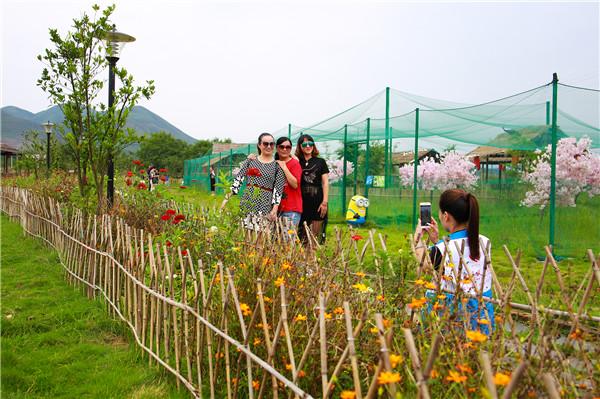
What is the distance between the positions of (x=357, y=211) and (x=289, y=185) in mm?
5463

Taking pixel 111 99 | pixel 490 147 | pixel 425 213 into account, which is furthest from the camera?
pixel 490 147

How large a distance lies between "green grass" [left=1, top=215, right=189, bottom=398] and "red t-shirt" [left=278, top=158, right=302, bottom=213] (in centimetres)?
158

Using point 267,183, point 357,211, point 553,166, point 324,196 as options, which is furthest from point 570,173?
point 357,211

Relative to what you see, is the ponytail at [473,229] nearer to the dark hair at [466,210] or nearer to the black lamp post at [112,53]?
the dark hair at [466,210]

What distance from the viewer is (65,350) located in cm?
337

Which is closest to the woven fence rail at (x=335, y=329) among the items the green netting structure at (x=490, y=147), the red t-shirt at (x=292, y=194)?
the red t-shirt at (x=292, y=194)

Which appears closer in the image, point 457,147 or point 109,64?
point 109,64

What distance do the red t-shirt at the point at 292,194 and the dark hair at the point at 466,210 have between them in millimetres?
1881

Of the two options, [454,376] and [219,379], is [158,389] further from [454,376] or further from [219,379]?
[454,376]

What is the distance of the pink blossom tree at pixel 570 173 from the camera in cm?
601

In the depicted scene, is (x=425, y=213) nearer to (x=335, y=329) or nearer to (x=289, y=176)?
(x=335, y=329)

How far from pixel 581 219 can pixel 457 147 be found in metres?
2.16

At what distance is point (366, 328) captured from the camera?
2043 millimetres

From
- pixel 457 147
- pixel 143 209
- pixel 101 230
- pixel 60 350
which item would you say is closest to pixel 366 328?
pixel 60 350
